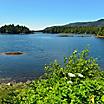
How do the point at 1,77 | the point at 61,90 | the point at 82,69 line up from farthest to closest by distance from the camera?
1. the point at 1,77
2. the point at 82,69
3. the point at 61,90

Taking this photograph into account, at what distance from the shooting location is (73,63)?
18.4m

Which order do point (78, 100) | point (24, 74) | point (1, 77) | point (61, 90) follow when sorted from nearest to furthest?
point (78, 100) → point (61, 90) → point (1, 77) → point (24, 74)

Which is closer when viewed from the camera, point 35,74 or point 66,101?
point 66,101

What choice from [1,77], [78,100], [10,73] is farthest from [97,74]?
[10,73]

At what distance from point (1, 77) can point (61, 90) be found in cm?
3395

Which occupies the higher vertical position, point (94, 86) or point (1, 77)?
point (94, 86)

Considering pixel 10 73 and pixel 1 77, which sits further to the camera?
pixel 10 73

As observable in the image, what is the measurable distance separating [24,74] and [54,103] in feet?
121

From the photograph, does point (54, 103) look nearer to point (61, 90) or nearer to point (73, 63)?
point (61, 90)

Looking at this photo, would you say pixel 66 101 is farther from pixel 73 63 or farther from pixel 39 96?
pixel 73 63

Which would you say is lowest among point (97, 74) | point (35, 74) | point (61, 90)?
point (35, 74)

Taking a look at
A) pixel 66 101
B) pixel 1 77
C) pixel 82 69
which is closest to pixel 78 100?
pixel 66 101

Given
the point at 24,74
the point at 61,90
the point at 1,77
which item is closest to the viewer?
the point at 61,90

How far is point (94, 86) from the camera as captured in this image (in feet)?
33.1
